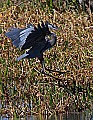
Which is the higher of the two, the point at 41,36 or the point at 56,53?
the point at 41,36

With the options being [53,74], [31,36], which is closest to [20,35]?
[31,36]

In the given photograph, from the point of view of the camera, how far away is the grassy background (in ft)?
20.2

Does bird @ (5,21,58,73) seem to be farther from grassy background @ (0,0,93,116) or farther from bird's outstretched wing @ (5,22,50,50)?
grassy background @ (0,0,93,116)

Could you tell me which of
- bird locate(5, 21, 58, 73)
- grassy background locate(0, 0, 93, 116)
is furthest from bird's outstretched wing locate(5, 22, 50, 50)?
grassy background locate(0, 0, 93, 116)

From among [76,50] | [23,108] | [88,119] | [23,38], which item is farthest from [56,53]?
[23,38]

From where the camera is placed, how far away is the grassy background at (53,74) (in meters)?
6.16

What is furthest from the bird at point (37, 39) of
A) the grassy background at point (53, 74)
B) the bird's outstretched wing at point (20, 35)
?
the grassy background at point (53, 74)

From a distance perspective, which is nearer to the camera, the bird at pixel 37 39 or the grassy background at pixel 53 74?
the bird at pixel 37 39

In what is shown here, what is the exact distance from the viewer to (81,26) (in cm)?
689

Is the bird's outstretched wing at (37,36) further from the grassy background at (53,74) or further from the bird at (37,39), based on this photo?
the grassy background at (53,74)

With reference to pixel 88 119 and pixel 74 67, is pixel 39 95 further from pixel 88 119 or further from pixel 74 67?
pixel 88 119

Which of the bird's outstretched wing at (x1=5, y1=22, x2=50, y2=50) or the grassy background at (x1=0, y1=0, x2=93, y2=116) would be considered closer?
the bird's outstretched wing at (x1=5, y1=22, x2=50, y2=50)

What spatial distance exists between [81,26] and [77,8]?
102cm

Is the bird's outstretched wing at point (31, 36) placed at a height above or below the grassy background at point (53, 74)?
above
